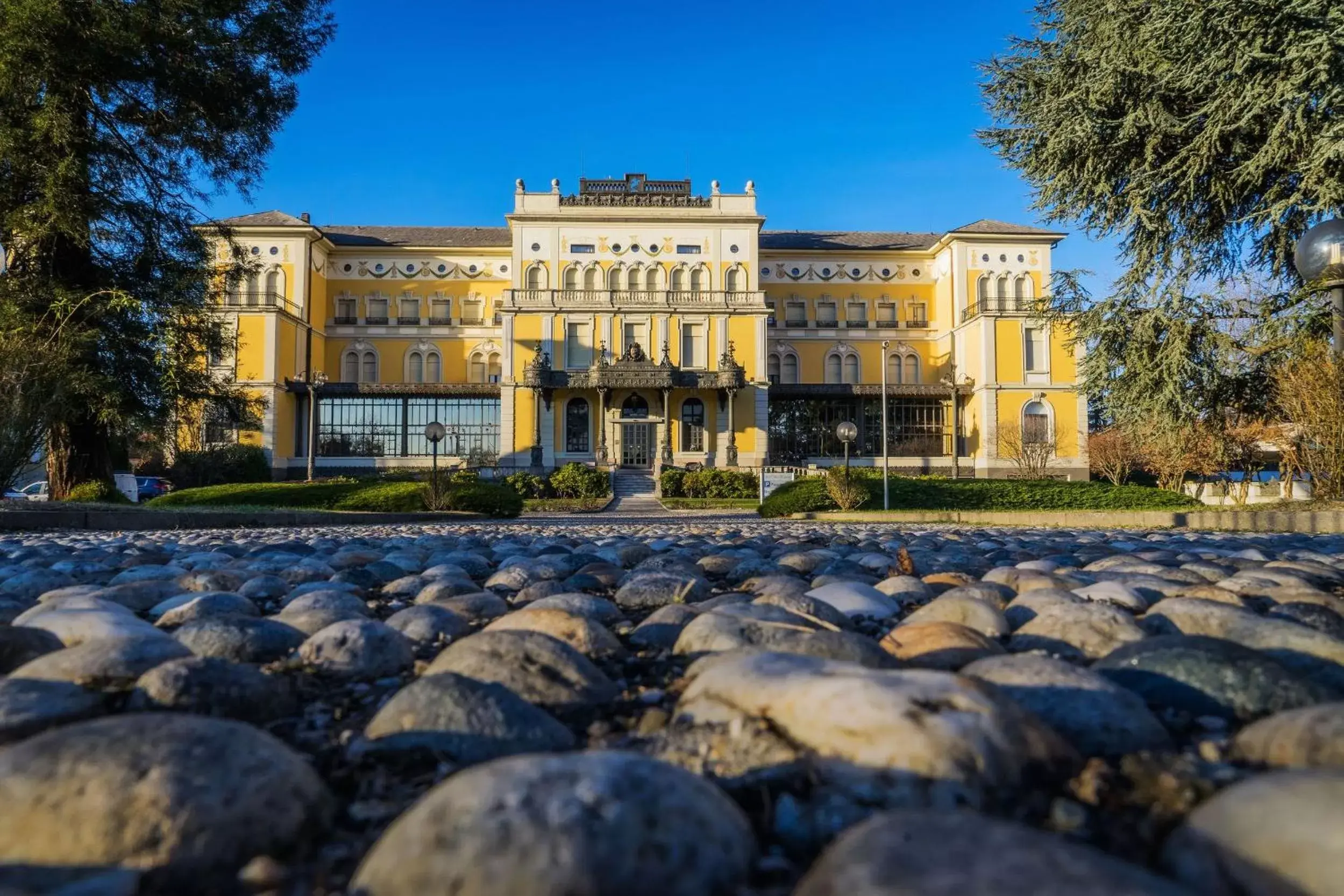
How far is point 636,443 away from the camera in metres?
34.9

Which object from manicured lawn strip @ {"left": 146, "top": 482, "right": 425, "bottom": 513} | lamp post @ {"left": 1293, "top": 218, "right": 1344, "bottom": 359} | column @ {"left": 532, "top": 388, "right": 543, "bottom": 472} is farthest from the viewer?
column @ {"left": 532, "top": 388, "right": 543, "bottom": 472}

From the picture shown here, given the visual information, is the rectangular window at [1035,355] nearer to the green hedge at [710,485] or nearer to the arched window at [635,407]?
the arched window at [635,407]

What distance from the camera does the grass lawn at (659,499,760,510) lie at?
63.4ft

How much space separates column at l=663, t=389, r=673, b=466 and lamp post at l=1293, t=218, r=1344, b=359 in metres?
25.8

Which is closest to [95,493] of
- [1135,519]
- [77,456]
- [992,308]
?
[77,456]

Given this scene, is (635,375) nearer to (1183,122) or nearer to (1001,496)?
(1001,496)

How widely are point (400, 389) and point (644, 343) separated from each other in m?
11.3

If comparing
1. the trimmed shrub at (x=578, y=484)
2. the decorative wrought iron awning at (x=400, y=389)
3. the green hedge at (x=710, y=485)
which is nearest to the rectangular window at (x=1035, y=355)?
the green hedge at (x=710, y=485)

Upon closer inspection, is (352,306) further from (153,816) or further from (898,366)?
(153,816)

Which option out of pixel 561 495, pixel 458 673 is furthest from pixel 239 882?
pixel 561 495

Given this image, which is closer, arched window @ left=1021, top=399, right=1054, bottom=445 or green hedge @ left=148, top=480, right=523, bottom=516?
green hedge @ left=148, top=480, right=523, bottom=516

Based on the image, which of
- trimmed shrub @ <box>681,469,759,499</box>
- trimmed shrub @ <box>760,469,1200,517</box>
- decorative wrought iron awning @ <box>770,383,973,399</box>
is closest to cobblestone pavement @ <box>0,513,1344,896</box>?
trimmed shrub @ <box>760,469,1200,517</box>

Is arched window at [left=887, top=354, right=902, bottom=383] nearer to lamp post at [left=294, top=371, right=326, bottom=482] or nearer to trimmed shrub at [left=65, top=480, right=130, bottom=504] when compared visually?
lamp post at [left=294, top=371, right=326, bottom=482]

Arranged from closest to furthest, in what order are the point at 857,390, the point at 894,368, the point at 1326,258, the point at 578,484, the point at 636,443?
1. the point at 1326,258
2. the point at 578,484
3. the point at 636,443
4. the point at 857,390
5. the point at 894,368
